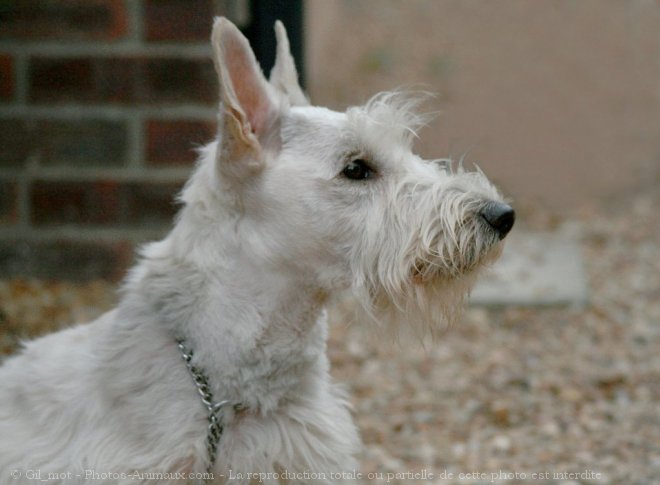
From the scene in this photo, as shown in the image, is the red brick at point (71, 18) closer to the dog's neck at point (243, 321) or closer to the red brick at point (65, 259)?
the red brick at point (65, 259)

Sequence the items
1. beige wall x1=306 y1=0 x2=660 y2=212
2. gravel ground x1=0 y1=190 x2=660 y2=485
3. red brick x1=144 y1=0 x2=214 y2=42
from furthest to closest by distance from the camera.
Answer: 1. beige wall x1=306 y1=0 x2=660 y2=212
2. red brick x1=144 y1=0 x2=214 y2=42
3. gravel ground x1=0 y1=190 x2=660 y2=485

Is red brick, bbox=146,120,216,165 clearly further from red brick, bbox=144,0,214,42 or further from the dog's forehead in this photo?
the dog's forehead

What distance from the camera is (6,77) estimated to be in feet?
16.9

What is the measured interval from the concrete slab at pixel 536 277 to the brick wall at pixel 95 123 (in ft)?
6.78

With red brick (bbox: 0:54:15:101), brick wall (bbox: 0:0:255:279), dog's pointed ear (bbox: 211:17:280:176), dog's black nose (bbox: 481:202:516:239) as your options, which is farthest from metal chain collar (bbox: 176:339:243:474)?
red brick (bbox: 0:54:15:101)

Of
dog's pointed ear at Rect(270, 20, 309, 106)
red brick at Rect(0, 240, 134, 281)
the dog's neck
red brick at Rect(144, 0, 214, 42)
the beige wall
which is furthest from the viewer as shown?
the beige wall

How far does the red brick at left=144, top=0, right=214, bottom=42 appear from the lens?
5031 millimetres

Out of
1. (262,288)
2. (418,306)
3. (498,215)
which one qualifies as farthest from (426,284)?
(262,288)

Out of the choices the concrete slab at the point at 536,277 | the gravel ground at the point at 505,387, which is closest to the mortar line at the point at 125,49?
the gravel ground at the point at 505,387

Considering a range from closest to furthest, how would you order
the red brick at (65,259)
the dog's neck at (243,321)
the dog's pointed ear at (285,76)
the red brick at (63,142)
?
1. the dog's neck at (243,321)
2. the dog's pointed ear at (285,76)
3. the red brick at (63,142)
4. the red brick at (65,259)

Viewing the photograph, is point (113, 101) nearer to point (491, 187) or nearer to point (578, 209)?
point (491, 187)

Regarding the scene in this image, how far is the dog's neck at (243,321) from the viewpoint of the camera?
299 cm

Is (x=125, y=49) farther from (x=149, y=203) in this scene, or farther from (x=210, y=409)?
(x=210, y=409)

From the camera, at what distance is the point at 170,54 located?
5.08m
